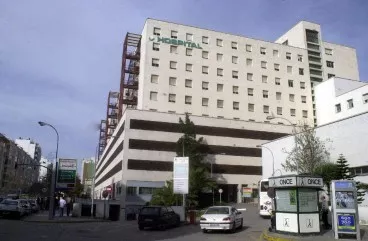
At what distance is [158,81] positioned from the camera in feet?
220

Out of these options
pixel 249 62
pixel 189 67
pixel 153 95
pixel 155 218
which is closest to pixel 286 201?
pixel 155 218

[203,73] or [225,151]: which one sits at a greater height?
[203,73]

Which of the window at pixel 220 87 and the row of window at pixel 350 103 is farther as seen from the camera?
the window at pixel 220 87

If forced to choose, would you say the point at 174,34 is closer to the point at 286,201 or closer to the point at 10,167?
the point at 286,201

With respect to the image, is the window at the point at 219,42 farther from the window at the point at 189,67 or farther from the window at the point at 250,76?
the window at the point at 250,76

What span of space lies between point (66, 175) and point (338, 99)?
43.9m

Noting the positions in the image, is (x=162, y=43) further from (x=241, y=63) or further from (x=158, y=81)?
(x=241, y=63)

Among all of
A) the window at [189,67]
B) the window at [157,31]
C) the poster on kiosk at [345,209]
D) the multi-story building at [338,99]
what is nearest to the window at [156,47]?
the window at [157,31]

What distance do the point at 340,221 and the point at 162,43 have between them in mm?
55601

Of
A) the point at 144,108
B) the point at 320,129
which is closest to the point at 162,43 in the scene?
the point at 144,108

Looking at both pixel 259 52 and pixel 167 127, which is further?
pixel 259 52

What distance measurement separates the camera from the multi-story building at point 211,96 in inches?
2418

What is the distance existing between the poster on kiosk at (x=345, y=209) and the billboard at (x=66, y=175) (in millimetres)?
25149

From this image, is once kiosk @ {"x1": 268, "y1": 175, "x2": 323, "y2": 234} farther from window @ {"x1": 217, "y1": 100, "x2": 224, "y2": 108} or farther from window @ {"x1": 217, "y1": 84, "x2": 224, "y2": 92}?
window @ {"x1": 217, "y1": 84, "x2": 224, "y2": 92}
